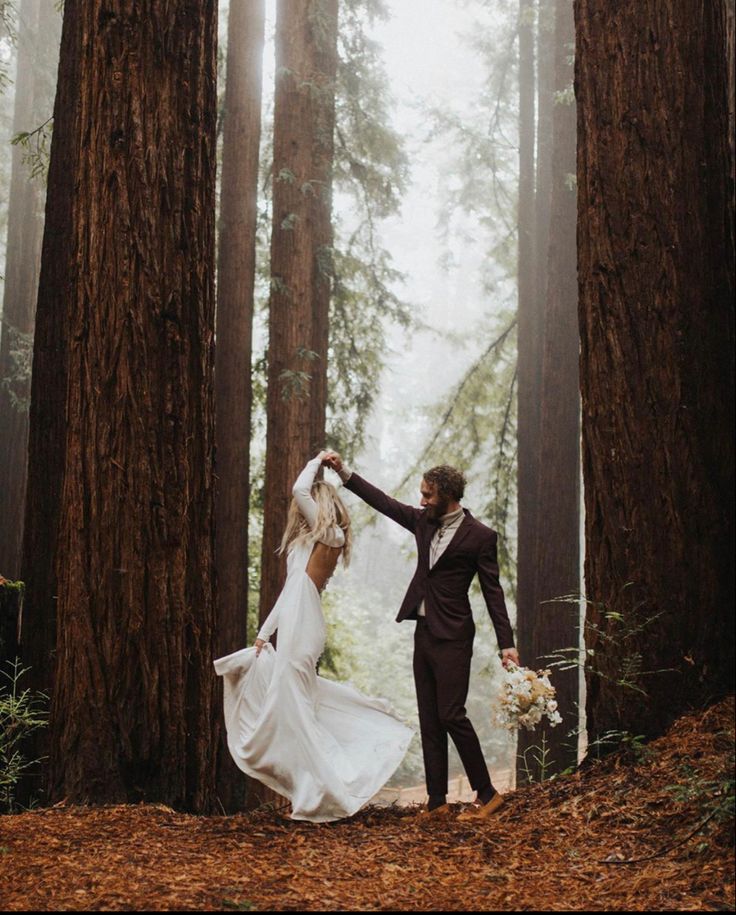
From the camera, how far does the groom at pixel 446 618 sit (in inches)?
250

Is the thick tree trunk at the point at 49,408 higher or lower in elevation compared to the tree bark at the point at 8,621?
higher

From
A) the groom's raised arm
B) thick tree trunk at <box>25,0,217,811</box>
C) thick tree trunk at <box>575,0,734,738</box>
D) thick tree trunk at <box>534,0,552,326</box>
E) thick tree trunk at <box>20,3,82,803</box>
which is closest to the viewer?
thick tree trunk at <box>575,0,734,738</box>

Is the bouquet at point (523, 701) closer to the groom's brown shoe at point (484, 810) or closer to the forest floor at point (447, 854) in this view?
the forest floor at point (447, 854)

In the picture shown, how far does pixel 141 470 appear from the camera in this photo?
18.1 ft

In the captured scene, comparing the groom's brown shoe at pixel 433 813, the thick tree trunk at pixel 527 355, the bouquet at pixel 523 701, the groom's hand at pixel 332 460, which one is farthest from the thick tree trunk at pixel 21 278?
the bouquet at pixel 523 701

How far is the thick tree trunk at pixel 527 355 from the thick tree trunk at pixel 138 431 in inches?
363

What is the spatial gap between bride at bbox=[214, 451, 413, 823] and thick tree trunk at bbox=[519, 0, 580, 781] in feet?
20.2

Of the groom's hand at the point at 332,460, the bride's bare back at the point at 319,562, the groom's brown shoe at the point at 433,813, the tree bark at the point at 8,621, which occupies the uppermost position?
the groom's hand at the point at 332,460

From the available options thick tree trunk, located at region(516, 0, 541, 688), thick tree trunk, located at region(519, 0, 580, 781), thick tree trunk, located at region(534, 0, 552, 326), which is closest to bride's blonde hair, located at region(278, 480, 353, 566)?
thick tree trunk, located at region(519, 0, 580, 781)

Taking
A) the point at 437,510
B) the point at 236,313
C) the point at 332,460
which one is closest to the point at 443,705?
the point at 437,510

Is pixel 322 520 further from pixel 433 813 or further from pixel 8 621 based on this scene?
pixel 8 621

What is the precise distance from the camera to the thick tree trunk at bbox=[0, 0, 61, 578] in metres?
18.2

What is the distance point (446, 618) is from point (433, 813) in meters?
1.26

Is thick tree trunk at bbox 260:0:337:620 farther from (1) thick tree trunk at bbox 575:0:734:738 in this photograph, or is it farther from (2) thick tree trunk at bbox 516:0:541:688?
(1) thick tree trunk at bbox 575:0:734:738
